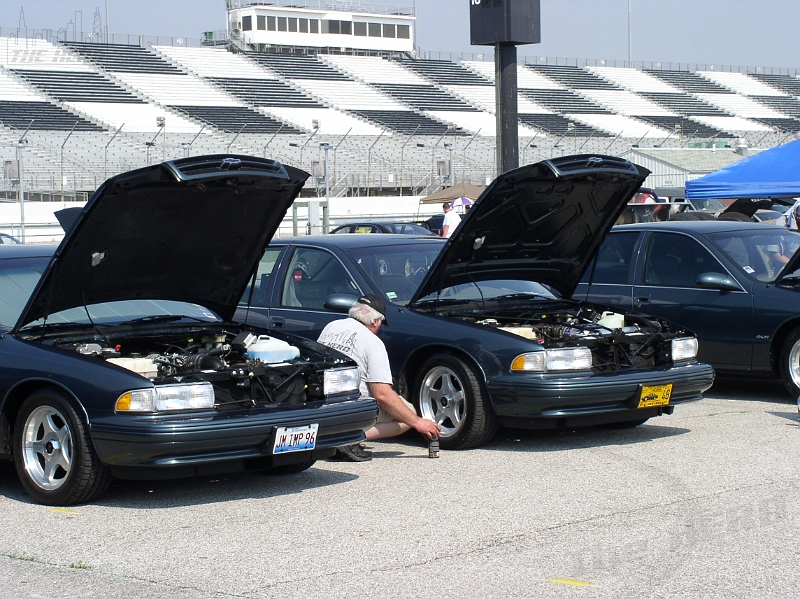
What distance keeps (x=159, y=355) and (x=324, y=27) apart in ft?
245

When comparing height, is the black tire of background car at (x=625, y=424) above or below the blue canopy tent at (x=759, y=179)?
below

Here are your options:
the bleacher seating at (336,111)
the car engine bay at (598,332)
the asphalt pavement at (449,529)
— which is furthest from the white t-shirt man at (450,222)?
the bleacher seating at (336,111)

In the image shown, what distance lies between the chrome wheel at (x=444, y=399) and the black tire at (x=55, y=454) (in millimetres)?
2526

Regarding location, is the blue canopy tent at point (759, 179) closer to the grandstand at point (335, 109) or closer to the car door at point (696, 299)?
the car door at point (696, 299)

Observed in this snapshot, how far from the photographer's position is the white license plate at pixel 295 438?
5.98 meters

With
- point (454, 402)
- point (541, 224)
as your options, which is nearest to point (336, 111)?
point (541, 224)

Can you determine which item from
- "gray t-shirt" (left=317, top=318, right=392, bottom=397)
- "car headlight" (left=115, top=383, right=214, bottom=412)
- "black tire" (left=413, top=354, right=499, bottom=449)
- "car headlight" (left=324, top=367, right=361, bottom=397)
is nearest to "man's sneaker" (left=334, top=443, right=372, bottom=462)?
"gray t-shirt" (left=317, top=318, right=392, bottom=397)

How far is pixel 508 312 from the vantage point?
327 inches

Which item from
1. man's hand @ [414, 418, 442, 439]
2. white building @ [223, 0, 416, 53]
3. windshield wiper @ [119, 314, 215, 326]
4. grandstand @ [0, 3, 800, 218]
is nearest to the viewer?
windshield wiper @ [119, 314, 215, 326]

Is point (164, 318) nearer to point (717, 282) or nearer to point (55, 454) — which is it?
point (55, 454)

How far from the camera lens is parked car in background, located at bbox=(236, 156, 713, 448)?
24.1 ft

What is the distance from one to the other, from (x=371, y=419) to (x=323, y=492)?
52cm

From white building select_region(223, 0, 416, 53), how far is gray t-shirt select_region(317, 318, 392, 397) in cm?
7112

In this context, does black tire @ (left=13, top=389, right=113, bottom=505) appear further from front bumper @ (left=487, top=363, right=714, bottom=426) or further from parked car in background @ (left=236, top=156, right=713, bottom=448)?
front bumper @ (left=487, top=363, right=714, bottom=426)
